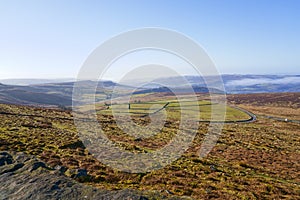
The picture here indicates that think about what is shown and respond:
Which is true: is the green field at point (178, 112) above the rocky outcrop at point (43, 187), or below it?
below

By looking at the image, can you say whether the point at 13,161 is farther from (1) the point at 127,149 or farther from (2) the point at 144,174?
(1) the point at 127,149

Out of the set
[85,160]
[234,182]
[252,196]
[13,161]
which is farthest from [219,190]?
[13,161]

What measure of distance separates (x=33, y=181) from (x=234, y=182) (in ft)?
54.1

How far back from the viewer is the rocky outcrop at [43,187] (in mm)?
11984

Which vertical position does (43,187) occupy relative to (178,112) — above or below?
above

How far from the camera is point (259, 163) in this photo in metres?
33.1

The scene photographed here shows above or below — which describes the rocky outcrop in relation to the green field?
above

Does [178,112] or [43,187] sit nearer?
[43,187]

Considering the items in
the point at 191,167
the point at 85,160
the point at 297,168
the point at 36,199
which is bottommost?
the point at 297,168

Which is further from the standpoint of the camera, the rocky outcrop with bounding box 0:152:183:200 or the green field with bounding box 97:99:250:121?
the green field with bounding box 97:99:250:121

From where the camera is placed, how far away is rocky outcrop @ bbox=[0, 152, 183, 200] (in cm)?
1198

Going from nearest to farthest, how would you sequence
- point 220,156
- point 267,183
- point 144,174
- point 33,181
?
point 33,181, point 144,174, point 267,183, point 220,156

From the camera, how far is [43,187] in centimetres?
1253

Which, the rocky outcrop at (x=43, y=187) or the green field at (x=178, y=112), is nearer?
the rocky outcrop at (x=43, y=187)
